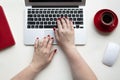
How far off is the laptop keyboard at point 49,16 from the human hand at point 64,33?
2 centimetres

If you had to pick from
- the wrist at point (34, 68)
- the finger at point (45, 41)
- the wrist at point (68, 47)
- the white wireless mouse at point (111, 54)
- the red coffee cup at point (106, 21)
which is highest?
the red coffee cup at point (106, 21)

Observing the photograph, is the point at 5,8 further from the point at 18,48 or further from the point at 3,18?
the point at 18,48

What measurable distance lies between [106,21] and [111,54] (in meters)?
0.13

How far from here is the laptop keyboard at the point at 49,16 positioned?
1013 millimetres

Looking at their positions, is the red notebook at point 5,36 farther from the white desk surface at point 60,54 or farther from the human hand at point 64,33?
the human hand at point 64,33

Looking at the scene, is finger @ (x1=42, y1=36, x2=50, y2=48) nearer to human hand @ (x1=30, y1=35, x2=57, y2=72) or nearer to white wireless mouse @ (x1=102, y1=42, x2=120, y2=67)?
human hand @ (x1=30, y1=35, x2=57, y2=72)

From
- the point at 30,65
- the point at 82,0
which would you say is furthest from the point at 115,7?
the point at 30,65

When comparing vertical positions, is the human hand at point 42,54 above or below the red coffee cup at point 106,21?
below

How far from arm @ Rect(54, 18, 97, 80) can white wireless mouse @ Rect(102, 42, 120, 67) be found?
0.24 feet

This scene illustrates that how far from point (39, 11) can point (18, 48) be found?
163mm

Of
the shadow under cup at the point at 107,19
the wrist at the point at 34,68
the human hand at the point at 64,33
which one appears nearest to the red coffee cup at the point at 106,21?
the shadow under cup at the point at 107,19

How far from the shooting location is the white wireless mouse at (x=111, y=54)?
0.99 metres

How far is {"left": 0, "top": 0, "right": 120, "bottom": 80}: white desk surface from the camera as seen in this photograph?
996 millimetres

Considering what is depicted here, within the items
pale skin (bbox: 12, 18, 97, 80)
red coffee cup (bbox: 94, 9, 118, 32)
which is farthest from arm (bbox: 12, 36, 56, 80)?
red coffee cup (bbox: 94, 9, 118, 32)
